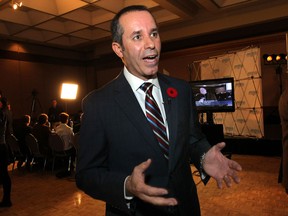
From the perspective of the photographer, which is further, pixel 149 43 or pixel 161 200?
pixel 149 43

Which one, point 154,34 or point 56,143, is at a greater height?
point 154,34

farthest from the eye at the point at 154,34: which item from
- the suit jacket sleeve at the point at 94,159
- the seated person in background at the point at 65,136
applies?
the seated person in background at the point at 65,136

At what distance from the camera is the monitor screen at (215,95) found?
4.90 metres

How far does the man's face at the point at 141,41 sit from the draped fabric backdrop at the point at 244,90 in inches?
195

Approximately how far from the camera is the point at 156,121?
1126 millimetres

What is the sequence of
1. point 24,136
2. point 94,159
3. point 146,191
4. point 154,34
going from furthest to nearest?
point 24,136
point 154,34
point 94,159
point 146,191

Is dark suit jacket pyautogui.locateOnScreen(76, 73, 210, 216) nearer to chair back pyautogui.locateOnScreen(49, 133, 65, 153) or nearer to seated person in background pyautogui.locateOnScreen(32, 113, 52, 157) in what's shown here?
chair back pyautogui.locateOnScreen(49, 133, 65, 153)

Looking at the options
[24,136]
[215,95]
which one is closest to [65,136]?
[24,136]

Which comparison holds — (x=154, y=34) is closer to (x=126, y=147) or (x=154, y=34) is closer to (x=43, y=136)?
(x=126, y=147)

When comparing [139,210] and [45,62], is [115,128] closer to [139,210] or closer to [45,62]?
[139,210]

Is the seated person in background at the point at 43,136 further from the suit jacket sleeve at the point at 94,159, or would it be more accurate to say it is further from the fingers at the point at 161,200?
the fingers at the point at 161,200

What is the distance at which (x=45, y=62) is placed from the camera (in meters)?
10.0

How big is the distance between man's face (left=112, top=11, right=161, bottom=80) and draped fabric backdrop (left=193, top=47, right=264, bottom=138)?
4946 mm

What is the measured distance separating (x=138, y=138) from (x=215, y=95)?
13.7ft
